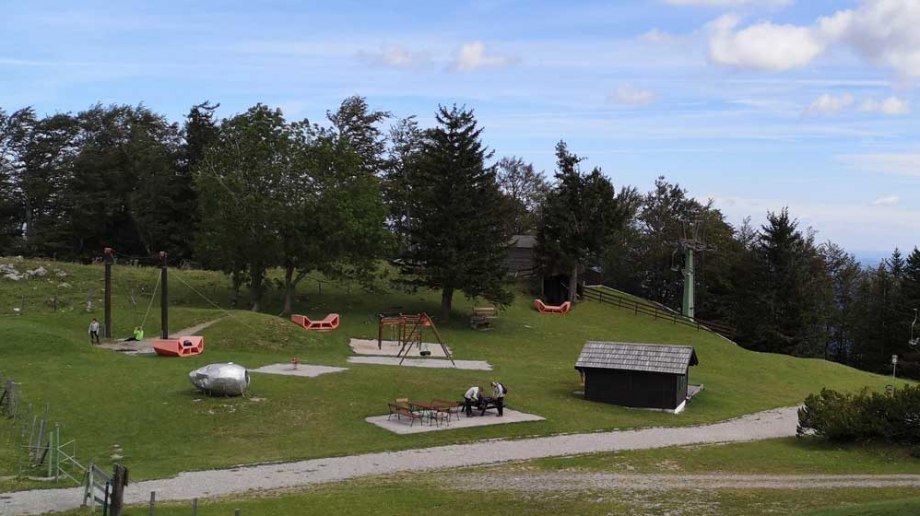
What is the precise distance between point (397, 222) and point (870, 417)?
2394 inches

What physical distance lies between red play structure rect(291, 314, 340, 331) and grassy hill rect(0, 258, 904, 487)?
3.21 ft

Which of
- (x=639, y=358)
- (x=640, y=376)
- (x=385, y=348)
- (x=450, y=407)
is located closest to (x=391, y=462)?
(x=450, y=407)

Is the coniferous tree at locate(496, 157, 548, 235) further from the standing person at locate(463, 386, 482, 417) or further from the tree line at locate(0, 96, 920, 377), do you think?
the standing person at locate(463, 386, 482, 417)

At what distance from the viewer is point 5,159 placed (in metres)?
83.5

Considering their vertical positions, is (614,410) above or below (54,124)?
below

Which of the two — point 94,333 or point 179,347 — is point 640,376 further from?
point 94,333

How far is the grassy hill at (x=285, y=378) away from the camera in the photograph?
25.2 metres

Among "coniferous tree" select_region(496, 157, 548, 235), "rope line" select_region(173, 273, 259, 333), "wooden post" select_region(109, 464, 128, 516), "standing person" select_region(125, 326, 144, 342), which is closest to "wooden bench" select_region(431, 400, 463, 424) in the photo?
"wooden post" select_region(109, 464, 128, 516)

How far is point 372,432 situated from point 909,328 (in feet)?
204

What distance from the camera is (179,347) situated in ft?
122

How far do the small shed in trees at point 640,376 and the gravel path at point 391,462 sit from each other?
109 inches

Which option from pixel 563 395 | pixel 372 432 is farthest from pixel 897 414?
pixel 372 432

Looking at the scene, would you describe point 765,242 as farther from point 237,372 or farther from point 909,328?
point 237,372

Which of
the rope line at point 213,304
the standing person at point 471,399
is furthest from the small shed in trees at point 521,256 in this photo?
the standing person at point 471,399
